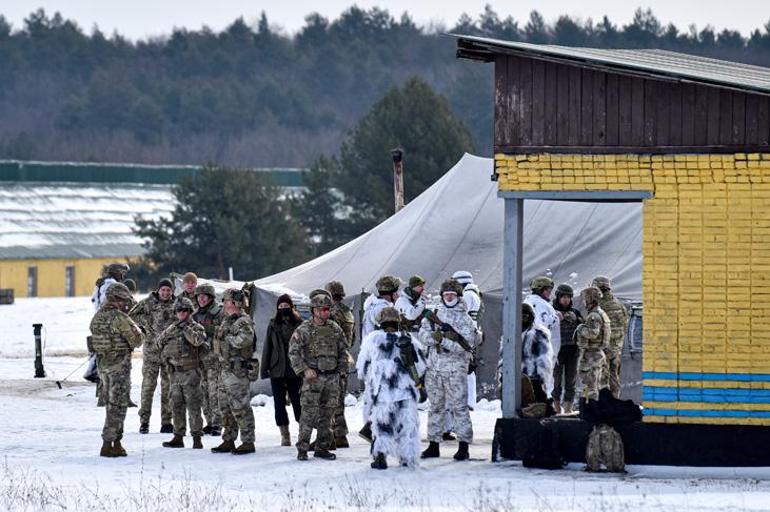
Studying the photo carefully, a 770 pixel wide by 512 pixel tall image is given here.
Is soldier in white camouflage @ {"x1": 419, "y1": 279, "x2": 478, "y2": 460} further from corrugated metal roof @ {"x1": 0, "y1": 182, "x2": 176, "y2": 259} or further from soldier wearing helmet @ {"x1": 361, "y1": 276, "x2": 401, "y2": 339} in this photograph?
corrugated metal roof @ {"x1": 0, "y1": 182, "x2": 176, "y2": 259}

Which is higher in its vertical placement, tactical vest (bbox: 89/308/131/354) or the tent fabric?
the tent fabric

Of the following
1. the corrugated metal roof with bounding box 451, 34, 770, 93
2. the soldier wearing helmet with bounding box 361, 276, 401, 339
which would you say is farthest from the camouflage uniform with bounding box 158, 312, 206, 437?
the corrugated metal roof with bounding box 451, 34, 770, 93

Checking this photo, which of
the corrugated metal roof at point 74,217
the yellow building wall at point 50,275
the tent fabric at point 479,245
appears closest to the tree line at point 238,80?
the corrugated metal roof at point 74,217

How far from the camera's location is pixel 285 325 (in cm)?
1803

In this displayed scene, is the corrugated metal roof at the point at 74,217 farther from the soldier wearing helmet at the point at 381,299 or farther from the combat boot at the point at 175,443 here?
the combat boot at the point at 175,443

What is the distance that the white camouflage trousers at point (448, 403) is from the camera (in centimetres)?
1680

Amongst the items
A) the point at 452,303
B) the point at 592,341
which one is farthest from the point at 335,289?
the point at 592,341

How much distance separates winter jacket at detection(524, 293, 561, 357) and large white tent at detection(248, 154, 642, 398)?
3.09m

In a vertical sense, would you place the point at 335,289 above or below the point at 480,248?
below

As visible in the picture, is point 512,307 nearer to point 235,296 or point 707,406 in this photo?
point 707,406

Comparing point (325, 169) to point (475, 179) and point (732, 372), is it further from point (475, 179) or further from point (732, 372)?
point (732, 372)

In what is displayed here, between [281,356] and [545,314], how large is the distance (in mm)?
3279

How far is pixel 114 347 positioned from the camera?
56.3 feet

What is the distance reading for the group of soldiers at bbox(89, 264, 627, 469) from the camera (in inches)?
643
